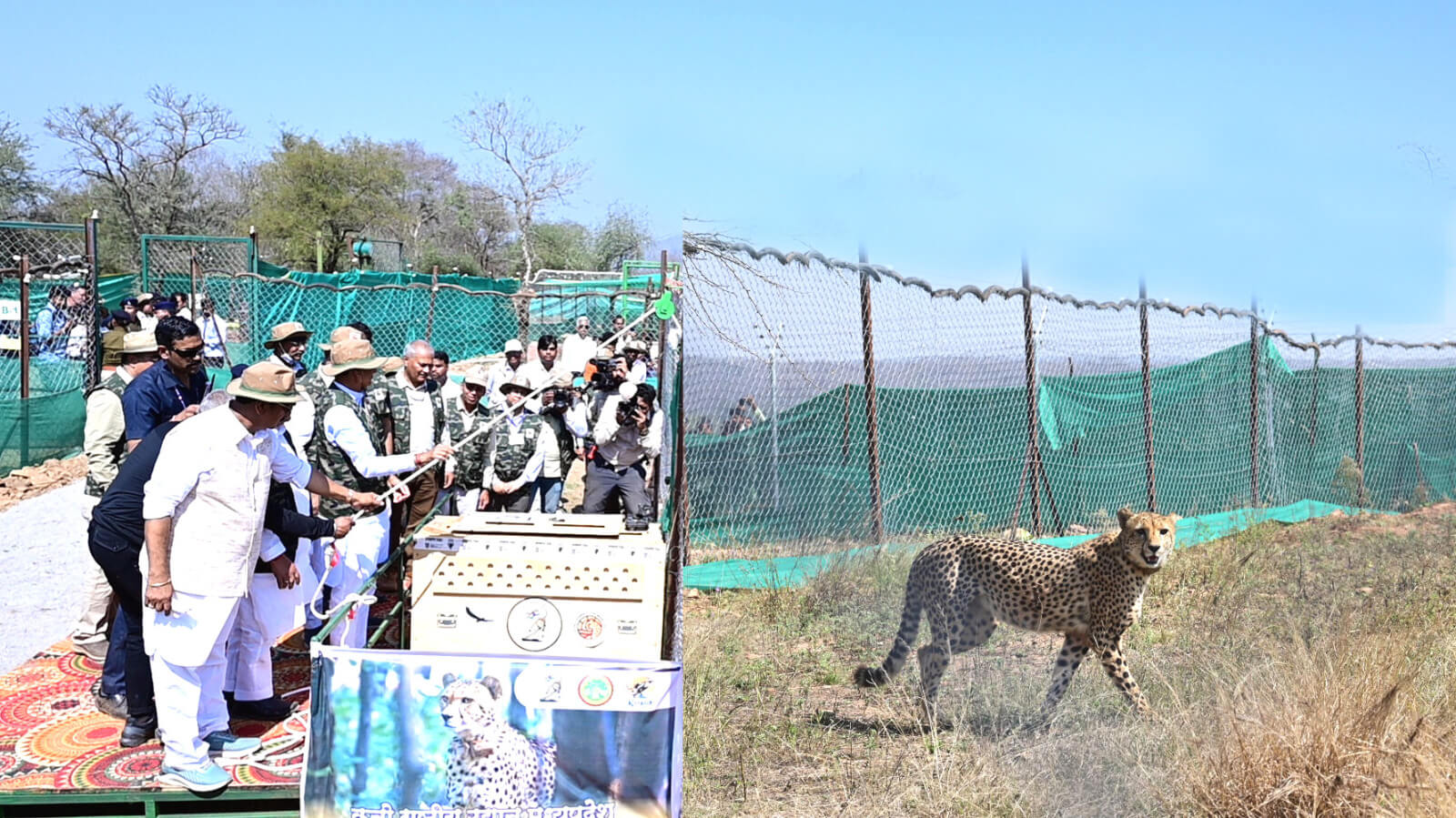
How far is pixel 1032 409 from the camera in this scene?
738 cm

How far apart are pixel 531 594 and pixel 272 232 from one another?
37292 mm

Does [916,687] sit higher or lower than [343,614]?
lower

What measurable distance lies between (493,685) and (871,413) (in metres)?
4.09

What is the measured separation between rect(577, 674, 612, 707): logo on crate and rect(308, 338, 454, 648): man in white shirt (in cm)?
230

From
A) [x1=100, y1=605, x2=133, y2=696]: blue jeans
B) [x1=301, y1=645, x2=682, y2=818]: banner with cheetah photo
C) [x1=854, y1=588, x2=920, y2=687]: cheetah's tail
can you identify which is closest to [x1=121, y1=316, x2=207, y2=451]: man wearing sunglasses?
[x1=100, y1=605, x2=133, y2=696]: blue jeans

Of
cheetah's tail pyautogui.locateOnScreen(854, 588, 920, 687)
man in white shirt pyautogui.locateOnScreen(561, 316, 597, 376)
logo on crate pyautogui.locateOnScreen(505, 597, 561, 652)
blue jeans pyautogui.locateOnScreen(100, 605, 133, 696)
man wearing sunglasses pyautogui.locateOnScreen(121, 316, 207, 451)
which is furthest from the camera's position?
man in white shirt pyautogui.locateOnScreen(561, 316, 597, 376)

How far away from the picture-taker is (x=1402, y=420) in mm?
12633

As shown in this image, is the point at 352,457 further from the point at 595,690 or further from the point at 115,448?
the point at 595,690

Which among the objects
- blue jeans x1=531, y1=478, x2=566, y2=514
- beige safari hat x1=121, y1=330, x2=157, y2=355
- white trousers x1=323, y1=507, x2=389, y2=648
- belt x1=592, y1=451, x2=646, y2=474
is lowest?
white trousers x1=323, y1=507, x2=389, y2=648

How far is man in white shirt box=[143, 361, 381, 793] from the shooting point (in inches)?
183

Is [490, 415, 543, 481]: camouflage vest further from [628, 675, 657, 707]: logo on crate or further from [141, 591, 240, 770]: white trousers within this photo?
[628, 675, 657, 707]: logo on crate

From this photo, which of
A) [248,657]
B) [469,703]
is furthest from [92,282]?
[469,703]

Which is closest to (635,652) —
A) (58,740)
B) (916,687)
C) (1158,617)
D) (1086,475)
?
(916,687)

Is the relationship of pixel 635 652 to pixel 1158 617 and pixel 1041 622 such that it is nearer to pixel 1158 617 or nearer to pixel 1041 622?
pixel 1041 622
